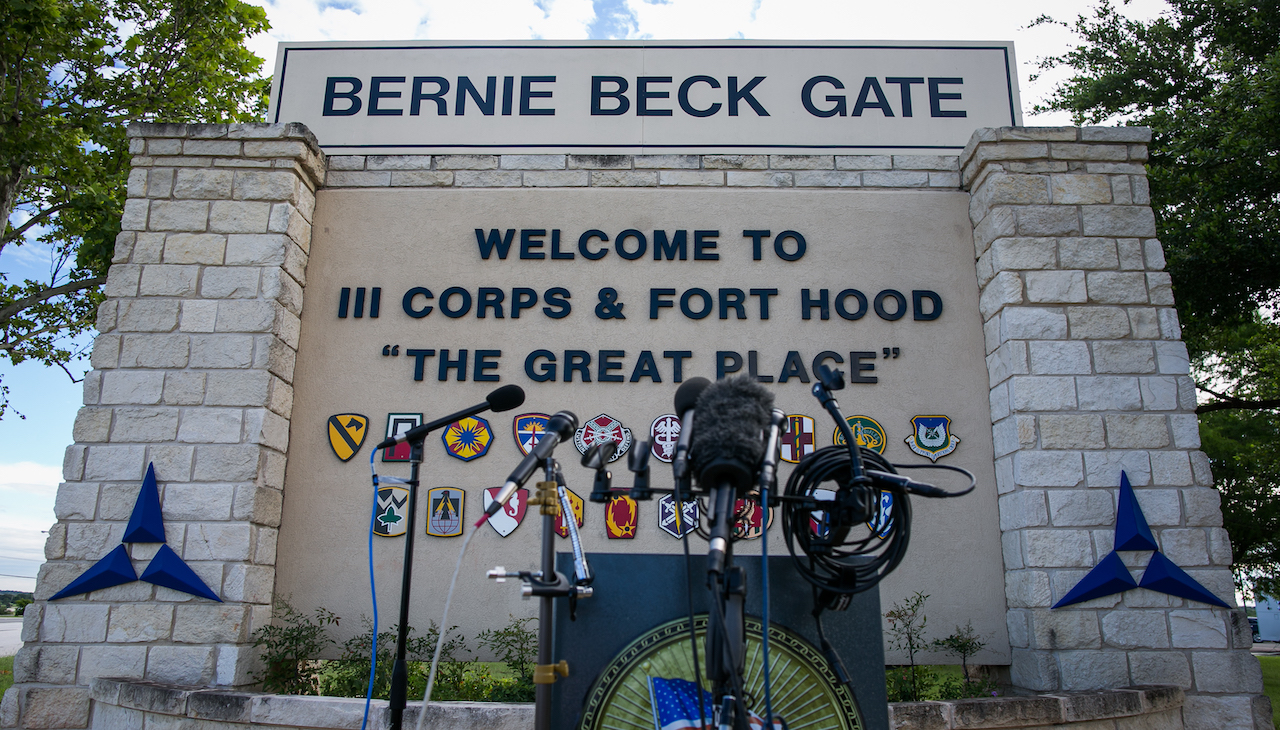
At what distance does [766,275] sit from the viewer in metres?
5.30

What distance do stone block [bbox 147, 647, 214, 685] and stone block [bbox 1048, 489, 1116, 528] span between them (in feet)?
15.9

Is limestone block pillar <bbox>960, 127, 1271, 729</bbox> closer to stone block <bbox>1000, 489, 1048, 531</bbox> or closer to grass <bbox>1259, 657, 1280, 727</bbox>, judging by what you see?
stone block <bbox>1000, 489, 1048, 531</bbox>

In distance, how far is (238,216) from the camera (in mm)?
5043

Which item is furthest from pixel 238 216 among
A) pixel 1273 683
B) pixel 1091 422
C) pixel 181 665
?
pixel 1273 683

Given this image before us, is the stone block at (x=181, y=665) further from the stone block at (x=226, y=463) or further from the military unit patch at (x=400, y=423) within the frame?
the military unit patch at (x=400, y=423)

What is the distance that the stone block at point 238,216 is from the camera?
5023mm

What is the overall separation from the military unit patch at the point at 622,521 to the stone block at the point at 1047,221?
3.07 metres

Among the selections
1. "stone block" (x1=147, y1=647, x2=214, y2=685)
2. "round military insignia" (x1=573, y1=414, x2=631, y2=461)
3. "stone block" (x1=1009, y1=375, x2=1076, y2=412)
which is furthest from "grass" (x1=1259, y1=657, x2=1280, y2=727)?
"stone block" (x1=147, y1=647, x2=214, y2=685)

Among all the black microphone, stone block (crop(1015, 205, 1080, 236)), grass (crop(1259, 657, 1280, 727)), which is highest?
stone block (crop(1015, 205, 1080, 236))

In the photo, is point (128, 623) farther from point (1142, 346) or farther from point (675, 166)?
point (1142, 346)

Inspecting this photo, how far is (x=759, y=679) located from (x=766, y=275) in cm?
335

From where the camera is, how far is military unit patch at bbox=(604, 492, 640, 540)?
15.5 ft

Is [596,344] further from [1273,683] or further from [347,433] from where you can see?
[1273,683]

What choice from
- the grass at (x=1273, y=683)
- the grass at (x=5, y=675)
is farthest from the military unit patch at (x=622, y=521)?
the grass at (x=5, y=675)
